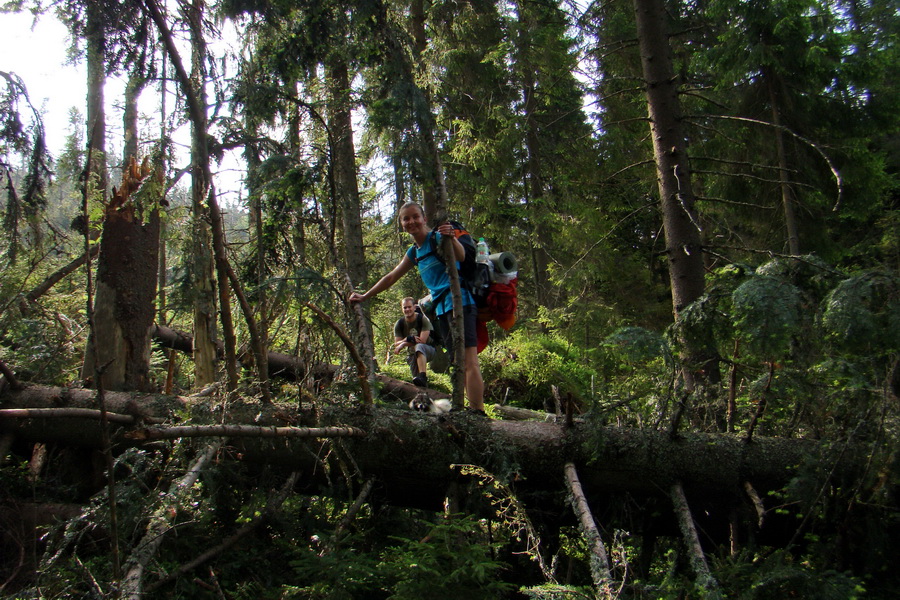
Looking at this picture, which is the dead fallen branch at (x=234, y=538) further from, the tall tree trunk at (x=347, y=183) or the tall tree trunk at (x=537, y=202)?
the tall tree trunk at (x=537, y=202)

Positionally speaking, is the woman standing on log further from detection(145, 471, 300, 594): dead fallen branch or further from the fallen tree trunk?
the fallen tree trunk

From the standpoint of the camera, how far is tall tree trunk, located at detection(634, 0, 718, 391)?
17.2ft

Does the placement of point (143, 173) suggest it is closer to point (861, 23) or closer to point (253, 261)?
point (253, 261)

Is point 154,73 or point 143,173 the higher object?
point 154,73

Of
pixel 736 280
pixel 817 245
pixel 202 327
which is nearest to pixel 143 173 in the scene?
pixel 202 327

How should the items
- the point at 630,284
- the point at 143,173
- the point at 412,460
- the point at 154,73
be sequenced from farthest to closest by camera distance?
the point at 630,284 < the point at 143,173 < the point at 154,73 < the point at 412,460

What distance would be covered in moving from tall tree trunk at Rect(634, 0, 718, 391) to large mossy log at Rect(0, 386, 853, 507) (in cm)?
127

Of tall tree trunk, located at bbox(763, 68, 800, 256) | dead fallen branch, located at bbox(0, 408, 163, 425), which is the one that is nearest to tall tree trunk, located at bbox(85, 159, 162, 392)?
dead fallen branch, located at bbox(0, 408, 163, 425)

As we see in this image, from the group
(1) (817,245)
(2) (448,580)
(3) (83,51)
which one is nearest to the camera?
(2) (448,580)

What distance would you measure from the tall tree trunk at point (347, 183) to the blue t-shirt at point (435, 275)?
662mm

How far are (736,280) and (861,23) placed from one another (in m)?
26.2

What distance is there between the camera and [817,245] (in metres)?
9.97

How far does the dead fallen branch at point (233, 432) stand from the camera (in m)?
2.24

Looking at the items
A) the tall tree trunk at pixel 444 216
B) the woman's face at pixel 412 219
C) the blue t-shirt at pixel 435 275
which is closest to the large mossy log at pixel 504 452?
the tall tree trunk at pixel 444 216
